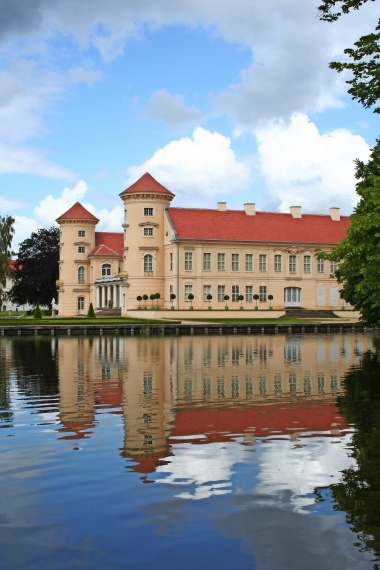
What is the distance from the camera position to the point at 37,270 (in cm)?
8788

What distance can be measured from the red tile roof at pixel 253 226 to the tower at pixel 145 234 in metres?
1.88

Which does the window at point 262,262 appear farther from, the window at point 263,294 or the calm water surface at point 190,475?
the calm water surface at point 190,475

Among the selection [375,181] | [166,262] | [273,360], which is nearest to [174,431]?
[375,181]

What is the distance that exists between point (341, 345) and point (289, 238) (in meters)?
36.1

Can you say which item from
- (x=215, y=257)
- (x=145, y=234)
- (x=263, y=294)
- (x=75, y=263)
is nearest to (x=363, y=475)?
(x=215, y=257)

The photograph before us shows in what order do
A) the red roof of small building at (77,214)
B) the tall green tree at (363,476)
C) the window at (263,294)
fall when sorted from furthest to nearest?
1. the red roof of small building at (77,214)
2. the window at (263,294)
3. the tall green tree at (363,476)

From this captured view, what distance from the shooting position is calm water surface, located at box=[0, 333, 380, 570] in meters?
7.25

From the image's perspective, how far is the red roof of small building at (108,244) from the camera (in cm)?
8031

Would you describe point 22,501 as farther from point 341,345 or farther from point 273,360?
point 341,345

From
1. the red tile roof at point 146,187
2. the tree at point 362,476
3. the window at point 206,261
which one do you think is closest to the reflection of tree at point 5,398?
the tree at point 362,476

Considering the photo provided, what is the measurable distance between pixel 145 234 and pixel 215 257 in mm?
7438

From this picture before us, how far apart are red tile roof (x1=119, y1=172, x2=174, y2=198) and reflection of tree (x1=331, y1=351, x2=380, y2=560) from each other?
5519 cm

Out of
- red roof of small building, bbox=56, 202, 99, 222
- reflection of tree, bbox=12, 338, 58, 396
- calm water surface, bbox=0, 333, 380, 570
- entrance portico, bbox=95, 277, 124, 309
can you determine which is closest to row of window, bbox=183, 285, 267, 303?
entrance portico, bbox=95, 277, 124, 309

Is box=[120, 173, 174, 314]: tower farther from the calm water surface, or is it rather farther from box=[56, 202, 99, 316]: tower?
the calm water surface
